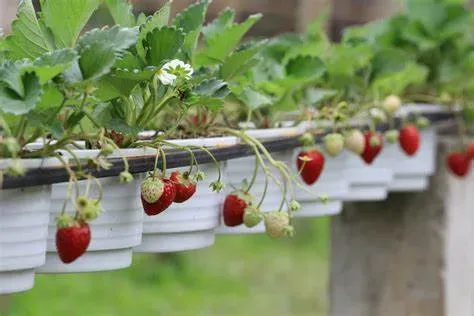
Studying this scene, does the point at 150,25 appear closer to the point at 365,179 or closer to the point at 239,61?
the point at 239,61

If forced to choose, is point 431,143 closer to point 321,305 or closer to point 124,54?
point 124,54

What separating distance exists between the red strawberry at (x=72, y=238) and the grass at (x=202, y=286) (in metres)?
3.10

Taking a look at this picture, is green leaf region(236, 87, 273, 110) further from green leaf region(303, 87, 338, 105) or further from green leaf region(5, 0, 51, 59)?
green leaf region(5, 0, 51, 59)

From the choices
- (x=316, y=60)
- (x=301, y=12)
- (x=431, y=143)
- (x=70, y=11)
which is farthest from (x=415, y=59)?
(x=301, y=12)

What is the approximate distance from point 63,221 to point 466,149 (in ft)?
4.72

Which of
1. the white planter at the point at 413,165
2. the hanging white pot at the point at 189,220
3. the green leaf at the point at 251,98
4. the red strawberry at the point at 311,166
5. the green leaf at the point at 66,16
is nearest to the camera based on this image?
the green leaf at the point at 66,16

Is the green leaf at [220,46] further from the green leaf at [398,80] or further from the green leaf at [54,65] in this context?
the green leaf at [398,80]

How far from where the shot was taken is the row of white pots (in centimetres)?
127

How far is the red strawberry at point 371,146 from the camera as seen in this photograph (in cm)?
209

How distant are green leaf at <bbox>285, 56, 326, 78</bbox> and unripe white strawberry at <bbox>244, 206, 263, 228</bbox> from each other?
0.34 metres

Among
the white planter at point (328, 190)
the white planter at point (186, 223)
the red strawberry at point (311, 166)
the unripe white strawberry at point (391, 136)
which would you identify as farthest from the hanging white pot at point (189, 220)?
the unripe white strawberry at point (391, 136)

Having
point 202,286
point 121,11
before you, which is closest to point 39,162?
point 121,11

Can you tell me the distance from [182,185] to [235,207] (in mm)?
249

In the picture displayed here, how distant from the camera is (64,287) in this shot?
492cm
